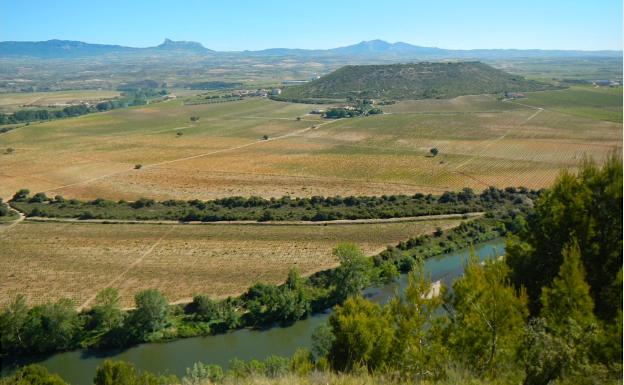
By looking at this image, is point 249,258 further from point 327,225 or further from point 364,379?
point 364,379

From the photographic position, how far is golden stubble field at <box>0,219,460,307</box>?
25.4 meters

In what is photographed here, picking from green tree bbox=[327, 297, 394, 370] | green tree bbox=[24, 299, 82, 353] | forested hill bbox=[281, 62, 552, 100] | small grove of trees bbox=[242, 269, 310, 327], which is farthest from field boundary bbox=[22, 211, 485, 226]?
forested hill bbox=[281, 62, 552, 100]

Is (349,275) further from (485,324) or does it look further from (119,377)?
(485,324)

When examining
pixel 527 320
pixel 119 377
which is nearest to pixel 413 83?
pixel 119 377

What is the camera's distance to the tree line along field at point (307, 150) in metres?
45.9

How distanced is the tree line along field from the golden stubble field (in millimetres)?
9629

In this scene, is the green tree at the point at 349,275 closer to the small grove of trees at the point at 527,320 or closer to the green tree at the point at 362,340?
the green tree at the point at 362,340

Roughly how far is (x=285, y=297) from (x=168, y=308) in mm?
5326

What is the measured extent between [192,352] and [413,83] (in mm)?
106995

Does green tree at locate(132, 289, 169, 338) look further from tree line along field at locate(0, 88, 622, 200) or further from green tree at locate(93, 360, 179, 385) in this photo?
tree line along field at locate(0, 88, 622, 200)

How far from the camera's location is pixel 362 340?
12.4 meters

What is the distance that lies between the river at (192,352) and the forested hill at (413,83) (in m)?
94.1

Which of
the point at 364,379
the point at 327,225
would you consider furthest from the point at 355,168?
the point at 364,379

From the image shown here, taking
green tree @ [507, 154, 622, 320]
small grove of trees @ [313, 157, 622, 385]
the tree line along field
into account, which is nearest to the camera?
small grove of trees @ [313, 157, 622, 385]
